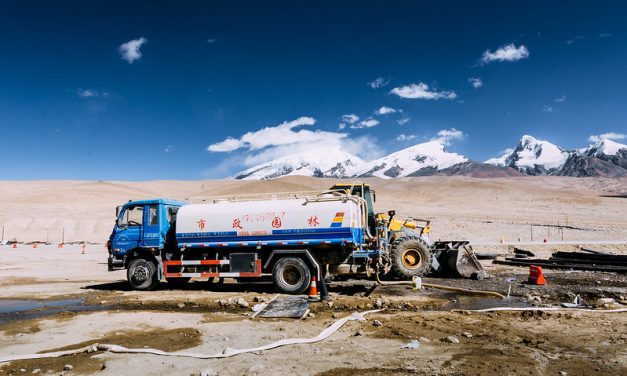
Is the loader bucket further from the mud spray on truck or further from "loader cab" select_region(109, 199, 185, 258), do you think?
"loader cab" select_region(109, 199, 185, 258)

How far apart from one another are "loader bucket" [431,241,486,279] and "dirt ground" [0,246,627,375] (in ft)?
1.85

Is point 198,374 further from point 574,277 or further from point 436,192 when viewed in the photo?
point 436,192

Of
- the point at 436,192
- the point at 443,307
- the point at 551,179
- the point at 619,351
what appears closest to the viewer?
the point at 619,351

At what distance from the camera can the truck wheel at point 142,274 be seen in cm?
1479

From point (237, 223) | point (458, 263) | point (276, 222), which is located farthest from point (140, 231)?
point (458, 263)

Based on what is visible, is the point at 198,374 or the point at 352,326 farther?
the point at 352,326

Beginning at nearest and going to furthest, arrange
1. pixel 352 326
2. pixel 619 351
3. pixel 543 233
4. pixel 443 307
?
1. pixel 619 351
2. pixel 352 326
3. pixel 443 307
4. pixel 543 233

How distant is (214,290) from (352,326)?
6947mm

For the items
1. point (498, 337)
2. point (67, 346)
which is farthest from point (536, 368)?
point (67, 346)

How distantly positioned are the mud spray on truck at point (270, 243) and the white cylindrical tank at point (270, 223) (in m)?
0.03

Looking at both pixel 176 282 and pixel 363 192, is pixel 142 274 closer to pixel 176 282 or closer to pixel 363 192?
pixel 176 282

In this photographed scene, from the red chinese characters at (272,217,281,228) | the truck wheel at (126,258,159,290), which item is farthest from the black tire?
the red chinese characters at (272,217,281,228)

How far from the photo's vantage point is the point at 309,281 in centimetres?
1346

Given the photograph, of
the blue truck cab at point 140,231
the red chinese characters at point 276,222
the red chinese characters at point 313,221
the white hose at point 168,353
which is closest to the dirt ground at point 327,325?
the white hose at point 168,353
